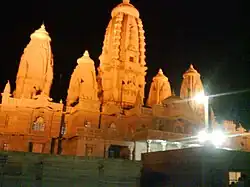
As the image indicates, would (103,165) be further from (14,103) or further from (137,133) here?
(14,103)

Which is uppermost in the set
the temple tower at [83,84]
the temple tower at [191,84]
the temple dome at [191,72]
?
the temple dome at [191,72]

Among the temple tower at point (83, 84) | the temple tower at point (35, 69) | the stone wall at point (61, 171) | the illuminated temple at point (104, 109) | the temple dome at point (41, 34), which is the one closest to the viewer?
the stone wall at point (61, 171)

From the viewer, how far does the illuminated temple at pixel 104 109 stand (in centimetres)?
3959

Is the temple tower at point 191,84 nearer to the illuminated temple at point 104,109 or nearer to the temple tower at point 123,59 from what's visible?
the illuminated temple at point 104,109

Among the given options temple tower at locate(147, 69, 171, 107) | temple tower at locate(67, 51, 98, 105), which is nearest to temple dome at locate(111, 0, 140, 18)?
temple tower at locate(147, 69, 171, 107)

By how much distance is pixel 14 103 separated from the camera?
139 feet

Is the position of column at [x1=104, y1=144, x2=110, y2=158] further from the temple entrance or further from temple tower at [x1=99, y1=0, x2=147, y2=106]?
temple tower at [x1=99, y1=0, x2=147, y2=106]

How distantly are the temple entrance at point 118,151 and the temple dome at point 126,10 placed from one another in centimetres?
2723

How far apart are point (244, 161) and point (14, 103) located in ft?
97.9

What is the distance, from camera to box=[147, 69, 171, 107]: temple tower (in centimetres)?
5735

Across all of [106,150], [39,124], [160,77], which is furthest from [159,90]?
[39,124]

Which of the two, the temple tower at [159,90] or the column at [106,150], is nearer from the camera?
the column at [106,150]

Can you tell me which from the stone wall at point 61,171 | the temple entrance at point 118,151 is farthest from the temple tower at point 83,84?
the stone wall at point 61,171

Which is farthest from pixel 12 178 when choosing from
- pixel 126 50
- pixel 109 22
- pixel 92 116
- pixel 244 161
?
pixel 109 22
